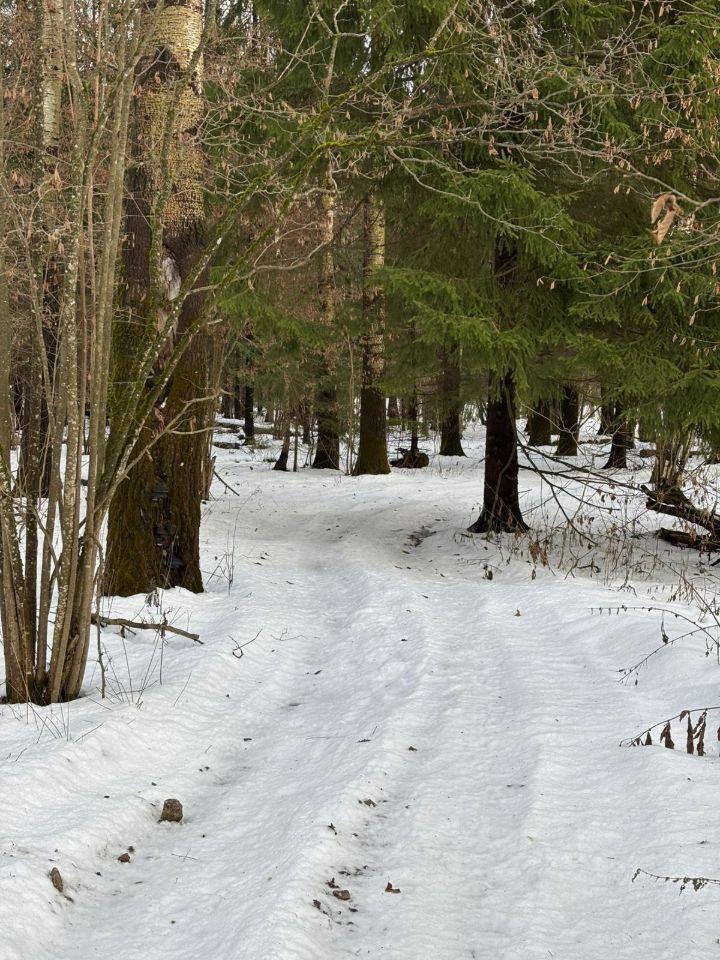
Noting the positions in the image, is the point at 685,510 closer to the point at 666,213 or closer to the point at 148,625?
the point at 148,625

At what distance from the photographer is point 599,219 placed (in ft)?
31.6

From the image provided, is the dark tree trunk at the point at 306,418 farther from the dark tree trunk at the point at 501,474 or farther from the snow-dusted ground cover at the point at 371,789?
the snow-dusted ground cover at the point at 371,789

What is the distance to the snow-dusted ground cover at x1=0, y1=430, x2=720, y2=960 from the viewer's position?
9.14ft

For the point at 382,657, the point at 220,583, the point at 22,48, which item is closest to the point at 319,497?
the point at 220,583

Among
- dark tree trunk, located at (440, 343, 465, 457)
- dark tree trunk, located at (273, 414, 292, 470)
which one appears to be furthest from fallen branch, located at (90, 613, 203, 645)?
dark tree trunk, located at (273, 414, 292, 470)

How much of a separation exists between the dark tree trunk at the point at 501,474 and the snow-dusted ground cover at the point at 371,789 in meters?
3.17

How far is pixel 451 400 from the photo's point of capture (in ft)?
37.7

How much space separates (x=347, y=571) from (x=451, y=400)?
12.5 feet

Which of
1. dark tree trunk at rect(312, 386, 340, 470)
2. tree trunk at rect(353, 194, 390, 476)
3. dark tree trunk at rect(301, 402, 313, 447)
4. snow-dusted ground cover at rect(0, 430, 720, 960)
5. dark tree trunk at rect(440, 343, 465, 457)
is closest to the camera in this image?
snow-dusted ground cover at rect(0, 430, 720, 960)

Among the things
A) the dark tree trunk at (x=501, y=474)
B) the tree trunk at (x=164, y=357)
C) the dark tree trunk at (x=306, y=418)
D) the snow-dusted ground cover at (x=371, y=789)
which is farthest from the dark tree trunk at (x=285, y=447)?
the snow-dusted ground cover at (x=371, y=789)

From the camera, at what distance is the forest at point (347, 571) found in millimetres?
3029

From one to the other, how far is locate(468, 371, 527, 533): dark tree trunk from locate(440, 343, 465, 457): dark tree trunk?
2.79 ft

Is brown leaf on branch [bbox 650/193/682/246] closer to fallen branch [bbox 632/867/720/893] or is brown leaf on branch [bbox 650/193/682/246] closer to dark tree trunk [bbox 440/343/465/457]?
fallen branch [bbox 632/867/720/893]

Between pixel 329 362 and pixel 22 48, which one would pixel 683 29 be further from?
pixel 329 362
